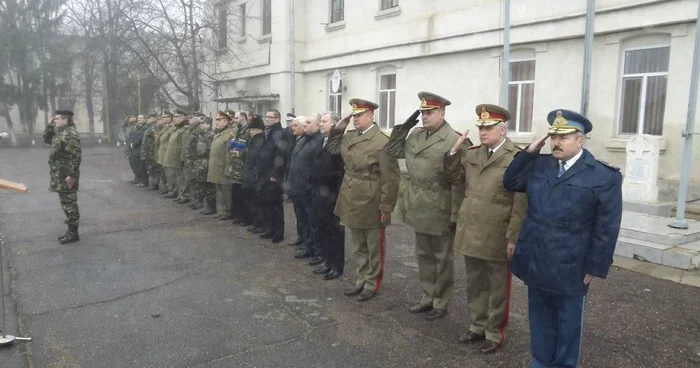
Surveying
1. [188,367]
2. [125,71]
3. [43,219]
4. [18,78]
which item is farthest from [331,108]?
[18,78]

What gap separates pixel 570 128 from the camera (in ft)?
10.7

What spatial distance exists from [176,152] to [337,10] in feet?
30.9

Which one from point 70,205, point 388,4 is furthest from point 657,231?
point 388,4

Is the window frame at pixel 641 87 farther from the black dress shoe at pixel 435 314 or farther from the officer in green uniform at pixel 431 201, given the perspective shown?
the black dress shoe at pixel 435 314

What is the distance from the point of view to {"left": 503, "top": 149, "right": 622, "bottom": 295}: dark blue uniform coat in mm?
3176

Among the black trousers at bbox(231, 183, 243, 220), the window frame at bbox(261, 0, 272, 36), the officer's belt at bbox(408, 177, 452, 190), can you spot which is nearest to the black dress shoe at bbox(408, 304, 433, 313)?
the officer's belt at bbox(408, 177, 452, 190)

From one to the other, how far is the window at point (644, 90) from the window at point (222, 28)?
14.0 metres

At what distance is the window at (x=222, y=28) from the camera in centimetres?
1947

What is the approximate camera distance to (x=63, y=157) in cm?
733

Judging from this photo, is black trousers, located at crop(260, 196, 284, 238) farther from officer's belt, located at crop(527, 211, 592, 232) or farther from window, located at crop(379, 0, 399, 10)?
window, located at crop(379, 0, 399, 10)

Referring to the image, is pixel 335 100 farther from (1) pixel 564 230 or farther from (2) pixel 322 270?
(1) pixel 564 230

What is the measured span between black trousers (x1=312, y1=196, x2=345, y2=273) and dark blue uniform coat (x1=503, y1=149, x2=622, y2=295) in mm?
2834

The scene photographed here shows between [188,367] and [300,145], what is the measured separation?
11.2 ft

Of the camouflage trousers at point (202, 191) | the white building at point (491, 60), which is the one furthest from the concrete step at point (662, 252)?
the camouflage trousers at point (202, 191)
